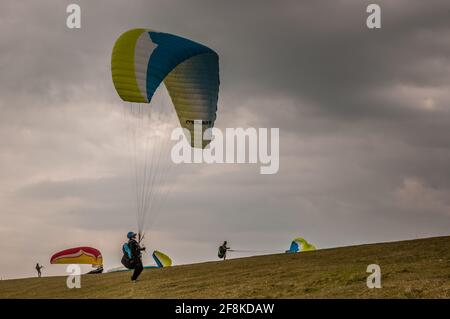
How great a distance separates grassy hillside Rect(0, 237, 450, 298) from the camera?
23.9m

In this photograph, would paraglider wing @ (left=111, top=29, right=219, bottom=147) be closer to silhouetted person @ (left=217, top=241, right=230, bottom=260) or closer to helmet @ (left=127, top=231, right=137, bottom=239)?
helmet @ (left=127, top=231, right=137, bottom=239)

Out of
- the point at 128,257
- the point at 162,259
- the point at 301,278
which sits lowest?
the point at 301,278

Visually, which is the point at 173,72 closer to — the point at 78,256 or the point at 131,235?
the point at 131,235

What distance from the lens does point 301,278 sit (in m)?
27.8

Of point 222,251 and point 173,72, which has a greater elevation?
point 173,72

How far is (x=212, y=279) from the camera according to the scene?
3123cm

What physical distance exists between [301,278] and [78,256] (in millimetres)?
36621

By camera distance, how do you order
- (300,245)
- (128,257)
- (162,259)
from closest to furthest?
(128,257) → (300,245) → (162,259)

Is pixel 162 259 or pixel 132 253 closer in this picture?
pixel 132 253

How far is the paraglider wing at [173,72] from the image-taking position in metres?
29.7

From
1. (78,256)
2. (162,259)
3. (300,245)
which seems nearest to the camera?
(78,256)

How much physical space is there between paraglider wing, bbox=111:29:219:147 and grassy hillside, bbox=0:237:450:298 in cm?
744

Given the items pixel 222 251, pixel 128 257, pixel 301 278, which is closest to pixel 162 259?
pixel 222 251
